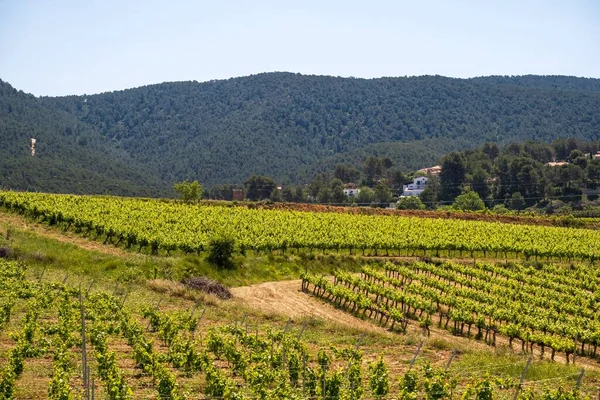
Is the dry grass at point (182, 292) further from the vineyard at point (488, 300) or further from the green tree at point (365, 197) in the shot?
the green tree at point (365, 197)

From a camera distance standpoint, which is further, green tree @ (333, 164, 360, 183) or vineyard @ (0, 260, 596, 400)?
green tree @ (333, 164, 360, 183)

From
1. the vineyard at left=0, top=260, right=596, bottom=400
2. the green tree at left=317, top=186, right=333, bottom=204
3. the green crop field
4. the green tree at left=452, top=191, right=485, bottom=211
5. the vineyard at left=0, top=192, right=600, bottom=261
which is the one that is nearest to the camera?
the vineyard at left=0, top=260, right=596, bottom=400

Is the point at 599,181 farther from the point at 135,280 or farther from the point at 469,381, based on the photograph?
the point at 469,381

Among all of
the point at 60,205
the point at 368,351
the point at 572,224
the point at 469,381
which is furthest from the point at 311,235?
the point at 572,224

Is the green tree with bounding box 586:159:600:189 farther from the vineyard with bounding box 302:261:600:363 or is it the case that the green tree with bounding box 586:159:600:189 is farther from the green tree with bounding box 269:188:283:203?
the vineyard with bounding box 302:261:600:363

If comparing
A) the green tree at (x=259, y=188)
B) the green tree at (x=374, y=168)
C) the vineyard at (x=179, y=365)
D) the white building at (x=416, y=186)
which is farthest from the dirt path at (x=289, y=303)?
the green tree at (x=374, y=168)

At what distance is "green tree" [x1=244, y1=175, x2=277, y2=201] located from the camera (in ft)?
406

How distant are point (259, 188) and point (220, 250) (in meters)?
81.2

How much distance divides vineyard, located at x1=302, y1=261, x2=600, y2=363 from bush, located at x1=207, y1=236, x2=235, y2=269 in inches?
206

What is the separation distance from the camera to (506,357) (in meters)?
24.4

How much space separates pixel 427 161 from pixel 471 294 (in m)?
153

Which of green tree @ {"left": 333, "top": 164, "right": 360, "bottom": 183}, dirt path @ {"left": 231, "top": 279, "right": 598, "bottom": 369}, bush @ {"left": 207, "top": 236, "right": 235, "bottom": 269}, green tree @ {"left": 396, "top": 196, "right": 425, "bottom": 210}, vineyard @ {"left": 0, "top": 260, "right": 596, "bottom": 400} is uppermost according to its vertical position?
green tree @ {"left": 333, "top": 164, "right": 360, "bottom": 183}

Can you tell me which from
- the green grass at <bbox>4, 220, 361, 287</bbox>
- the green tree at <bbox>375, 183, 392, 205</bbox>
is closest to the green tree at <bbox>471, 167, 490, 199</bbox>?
the green tree at <bbox>375, 183, 392, 205</bbox>

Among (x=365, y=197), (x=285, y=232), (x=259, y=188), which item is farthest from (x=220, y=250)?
(x=259, y=188)
